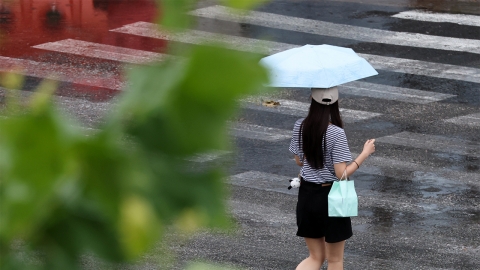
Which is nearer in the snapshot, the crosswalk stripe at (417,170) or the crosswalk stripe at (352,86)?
the crosswalk stripe at (417,170)

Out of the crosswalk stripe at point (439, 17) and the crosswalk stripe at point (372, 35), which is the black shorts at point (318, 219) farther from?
the crosswalk stripe at point (439, 17)

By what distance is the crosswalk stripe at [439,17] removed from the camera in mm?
14797

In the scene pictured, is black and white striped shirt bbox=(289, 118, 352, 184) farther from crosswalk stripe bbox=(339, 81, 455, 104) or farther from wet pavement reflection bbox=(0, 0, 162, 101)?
wet pavement reflection bbox=(0, 0, 162, 101)

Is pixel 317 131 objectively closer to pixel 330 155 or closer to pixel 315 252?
pixel 330 155

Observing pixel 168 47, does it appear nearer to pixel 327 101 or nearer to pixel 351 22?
pixel 327 101

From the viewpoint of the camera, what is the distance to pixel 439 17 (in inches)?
592

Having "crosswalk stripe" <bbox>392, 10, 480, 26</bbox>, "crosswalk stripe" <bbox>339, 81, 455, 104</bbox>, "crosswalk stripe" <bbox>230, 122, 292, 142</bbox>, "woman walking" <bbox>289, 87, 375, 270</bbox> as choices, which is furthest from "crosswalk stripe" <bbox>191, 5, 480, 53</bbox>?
"woman walking" <bbox>289, 87, 375, 270</bbox>

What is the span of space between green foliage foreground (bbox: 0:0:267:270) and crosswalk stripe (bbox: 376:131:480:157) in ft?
29.6

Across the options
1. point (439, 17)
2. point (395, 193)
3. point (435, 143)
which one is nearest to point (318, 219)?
point (395, 193)

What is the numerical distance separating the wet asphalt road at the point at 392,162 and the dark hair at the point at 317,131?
0.95ft

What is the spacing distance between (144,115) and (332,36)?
1332 cm

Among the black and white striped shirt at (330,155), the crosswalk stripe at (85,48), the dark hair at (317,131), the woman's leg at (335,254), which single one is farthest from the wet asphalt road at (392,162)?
the woman's leg at (335,254)

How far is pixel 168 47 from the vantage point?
0.78 m

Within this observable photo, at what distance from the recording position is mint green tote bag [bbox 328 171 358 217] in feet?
19.2
